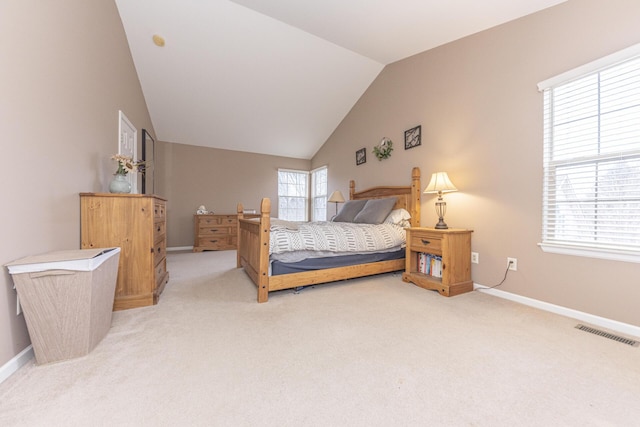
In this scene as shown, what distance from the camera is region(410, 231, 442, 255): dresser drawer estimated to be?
8.53 ft

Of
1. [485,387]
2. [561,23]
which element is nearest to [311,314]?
[485,387]

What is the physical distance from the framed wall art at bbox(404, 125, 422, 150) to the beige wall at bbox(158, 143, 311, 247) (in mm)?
3383

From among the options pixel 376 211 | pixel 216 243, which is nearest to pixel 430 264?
pixel 376 211

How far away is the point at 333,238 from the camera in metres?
2.64

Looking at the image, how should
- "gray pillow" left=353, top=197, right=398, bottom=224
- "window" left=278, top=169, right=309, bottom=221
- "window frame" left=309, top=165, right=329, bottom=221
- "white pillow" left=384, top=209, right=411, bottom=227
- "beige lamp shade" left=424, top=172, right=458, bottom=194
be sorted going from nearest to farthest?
1. "beige lamp shade" left=424, top=172, right=458, bottom=194
2. "white pillow" left=384, top=209, right=411, bottom=227
3. "gray pillow" left=353, top=197, right=398, bottom=224
4. "window frame" left=309, top=165, right=329, bottom=221
5. "window" left=278, top=169, right=309, bottom=221

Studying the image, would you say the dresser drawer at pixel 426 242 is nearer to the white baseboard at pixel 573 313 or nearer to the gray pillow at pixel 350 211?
the white baseboard at pixel 573 313

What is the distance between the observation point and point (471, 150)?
2.73 metres

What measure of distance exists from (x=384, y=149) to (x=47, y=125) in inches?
143

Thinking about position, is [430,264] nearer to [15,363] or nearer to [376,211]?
[376,211]

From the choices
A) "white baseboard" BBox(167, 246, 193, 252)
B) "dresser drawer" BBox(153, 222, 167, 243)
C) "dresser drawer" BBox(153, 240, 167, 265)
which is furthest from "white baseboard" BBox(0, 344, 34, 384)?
"white baseboard" BBox(167, 246, 193, 252)

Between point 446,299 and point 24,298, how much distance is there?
116 inches

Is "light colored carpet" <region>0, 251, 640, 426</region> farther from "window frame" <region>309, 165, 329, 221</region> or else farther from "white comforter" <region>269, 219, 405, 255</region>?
"window frame" <region>309, 165, 329, 221</region>

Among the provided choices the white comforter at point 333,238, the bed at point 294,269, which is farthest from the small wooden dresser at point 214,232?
the white comforter at point 333,238

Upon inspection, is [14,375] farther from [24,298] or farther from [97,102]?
[97,102]
